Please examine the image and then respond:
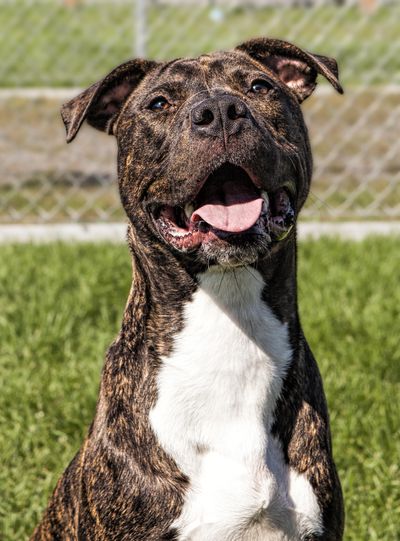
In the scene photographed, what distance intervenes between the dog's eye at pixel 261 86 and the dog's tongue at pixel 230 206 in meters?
0.31

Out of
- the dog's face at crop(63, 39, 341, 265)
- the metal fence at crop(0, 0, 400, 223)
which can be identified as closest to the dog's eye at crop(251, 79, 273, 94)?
the dog's face at crop(63, 39, 341, 265)

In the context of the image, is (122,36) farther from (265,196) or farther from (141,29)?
(265,196)

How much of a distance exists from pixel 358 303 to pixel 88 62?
5.31m

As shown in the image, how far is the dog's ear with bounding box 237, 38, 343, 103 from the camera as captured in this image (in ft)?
10.5

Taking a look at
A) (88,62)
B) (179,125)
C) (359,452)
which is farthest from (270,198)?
(88,62)

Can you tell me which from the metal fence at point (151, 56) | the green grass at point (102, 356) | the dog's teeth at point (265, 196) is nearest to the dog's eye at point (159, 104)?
the dog's teeth at point (265, 196)

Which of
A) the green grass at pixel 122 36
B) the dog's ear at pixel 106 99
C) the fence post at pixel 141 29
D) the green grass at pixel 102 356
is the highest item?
the dog's ear at pixel 106 99

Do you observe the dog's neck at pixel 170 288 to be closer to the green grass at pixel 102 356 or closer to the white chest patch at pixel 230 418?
the white chest patch at pixel 230 418

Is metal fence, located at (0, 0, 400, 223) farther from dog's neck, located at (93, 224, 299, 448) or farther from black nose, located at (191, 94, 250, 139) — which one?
black nose, located at (191, 94, 250, 139)

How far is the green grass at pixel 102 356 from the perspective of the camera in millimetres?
3910

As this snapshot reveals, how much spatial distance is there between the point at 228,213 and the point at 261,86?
1.53ft

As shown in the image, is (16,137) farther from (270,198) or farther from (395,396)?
(270,198)

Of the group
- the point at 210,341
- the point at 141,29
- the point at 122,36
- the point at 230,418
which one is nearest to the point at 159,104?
the point at 210,341

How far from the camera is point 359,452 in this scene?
412 cm
